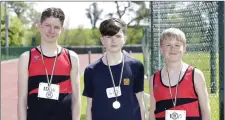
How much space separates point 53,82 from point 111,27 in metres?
0.70

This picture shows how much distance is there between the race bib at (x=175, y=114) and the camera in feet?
11.1

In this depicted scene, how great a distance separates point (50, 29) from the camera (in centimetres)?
350

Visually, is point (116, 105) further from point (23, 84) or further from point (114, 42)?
point (23, 84)

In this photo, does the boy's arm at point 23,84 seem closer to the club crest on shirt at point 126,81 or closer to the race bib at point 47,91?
the race bib at point 47,91

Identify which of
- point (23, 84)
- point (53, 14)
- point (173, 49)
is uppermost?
point (53, 14)

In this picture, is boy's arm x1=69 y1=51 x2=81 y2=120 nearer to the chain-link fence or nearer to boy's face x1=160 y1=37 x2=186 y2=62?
boy's face x1=160 y1=37 x2=186 y2=62

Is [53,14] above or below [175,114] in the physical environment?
above

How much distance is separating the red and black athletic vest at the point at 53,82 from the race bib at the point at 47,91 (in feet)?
0.09

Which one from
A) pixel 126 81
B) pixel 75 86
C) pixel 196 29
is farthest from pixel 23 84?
pixel 196 29

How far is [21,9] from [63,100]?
6432 cm

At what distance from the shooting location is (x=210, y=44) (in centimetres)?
663

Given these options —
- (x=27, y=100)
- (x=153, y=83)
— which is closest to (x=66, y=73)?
(x=27, y=100)

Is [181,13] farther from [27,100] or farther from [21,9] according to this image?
[21,9]

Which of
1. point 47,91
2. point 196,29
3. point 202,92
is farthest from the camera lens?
point 196,29
